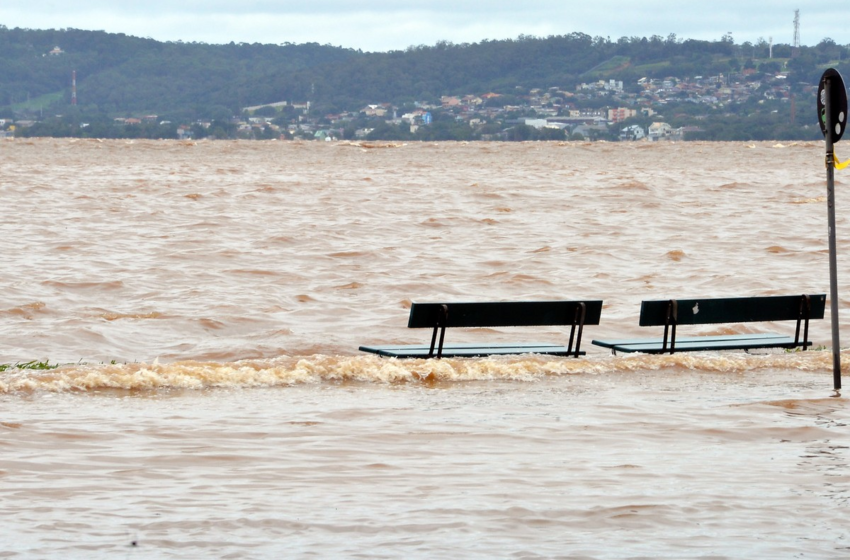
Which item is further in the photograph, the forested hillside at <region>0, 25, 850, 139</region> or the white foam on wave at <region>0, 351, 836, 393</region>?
the forested hillside at <region>0, 25, 850, 139</region>

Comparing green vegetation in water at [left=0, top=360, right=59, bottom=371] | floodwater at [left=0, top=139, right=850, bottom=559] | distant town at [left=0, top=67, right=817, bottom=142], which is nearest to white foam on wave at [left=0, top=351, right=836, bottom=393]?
floodwater at [left=0, top=139, right=850, bottom=559]

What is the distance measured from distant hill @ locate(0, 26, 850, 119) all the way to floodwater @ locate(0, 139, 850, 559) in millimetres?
113489

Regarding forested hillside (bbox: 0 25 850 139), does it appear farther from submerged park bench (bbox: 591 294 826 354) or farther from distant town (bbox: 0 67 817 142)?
submerged park bench (bbox: 591 294 826 354)

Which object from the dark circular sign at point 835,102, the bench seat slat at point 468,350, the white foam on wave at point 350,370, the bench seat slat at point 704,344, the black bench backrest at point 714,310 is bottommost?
the white foam on wave at point 350,370

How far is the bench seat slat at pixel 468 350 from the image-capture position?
10850 millimetres

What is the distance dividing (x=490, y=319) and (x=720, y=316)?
2.00 m

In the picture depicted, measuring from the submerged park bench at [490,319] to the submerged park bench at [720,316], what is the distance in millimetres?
497

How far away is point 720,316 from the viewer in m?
11.1

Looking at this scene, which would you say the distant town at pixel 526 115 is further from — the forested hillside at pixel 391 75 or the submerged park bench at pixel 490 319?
the submerged park bench at pixel 490 319

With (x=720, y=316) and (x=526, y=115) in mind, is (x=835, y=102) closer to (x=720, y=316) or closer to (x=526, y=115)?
(x=720, y=316)

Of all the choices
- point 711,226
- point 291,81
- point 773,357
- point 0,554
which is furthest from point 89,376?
point 291,81

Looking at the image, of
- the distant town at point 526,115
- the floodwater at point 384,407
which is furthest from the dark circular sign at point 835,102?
the distant town at point 526,115

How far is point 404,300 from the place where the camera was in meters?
16.4

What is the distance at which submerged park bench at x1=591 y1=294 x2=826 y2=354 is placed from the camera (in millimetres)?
10977
